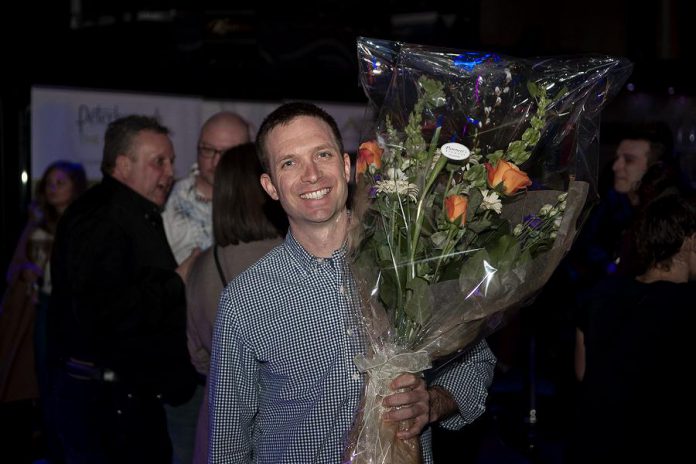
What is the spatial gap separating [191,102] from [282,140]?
4266 mm

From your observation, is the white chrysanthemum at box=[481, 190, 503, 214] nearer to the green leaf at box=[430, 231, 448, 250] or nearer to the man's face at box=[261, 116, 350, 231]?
the green leaf at box=[430, 231, 448, 250]

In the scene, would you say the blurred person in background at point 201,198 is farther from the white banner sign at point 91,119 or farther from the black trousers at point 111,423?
the white banner sign at point 91,119

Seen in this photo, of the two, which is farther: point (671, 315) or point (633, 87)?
point (633, 87)

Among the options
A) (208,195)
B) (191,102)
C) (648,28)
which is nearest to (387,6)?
(191,102)

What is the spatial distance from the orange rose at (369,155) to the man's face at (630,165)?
3.05 metres

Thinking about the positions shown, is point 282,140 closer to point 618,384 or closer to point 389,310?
point 389,310

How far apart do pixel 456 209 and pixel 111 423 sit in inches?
82.6

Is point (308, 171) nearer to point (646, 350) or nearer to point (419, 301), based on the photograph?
point (419, 301)

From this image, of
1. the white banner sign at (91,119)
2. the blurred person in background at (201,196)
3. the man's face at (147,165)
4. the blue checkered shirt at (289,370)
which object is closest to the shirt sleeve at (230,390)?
the blue checkered shirt at (289,370)

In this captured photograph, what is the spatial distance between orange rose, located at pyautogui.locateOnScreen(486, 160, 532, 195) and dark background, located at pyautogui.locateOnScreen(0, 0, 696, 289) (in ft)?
15.3

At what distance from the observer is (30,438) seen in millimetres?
5625

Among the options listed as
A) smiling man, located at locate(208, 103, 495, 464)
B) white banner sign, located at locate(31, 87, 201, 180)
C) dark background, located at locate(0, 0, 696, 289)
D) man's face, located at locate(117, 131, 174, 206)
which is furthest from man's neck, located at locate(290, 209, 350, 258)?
dark background, located at locate(0, 0, 696, 289)

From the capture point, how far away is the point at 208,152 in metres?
4.17

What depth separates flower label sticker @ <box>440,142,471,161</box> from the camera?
175 centimetres
